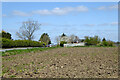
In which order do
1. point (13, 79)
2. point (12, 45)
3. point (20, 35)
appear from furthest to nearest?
point (20, 35)
point (12, 45)
point (13, 79)

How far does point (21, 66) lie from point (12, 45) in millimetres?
18055

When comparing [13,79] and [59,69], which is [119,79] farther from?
[13,79]

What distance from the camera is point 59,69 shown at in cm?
723

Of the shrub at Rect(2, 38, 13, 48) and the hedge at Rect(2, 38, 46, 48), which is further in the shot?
the hedge at Rect(2, 38, 46, 48)

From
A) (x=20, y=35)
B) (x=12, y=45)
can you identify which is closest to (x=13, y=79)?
(x=12, y=45)

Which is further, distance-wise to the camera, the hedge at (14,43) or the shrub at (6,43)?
the hedge at (14,43)

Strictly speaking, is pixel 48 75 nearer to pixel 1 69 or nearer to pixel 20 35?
pixel 1 69

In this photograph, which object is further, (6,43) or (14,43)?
(14,43)

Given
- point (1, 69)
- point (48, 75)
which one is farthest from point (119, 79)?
point (1, 69)

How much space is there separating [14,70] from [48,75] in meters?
1.48

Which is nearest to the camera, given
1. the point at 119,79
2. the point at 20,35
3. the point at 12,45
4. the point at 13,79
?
the point at 13,79

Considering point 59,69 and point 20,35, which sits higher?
point 20,35

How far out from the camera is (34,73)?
21.7 ft

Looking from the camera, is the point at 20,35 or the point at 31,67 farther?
the point at 20,35
